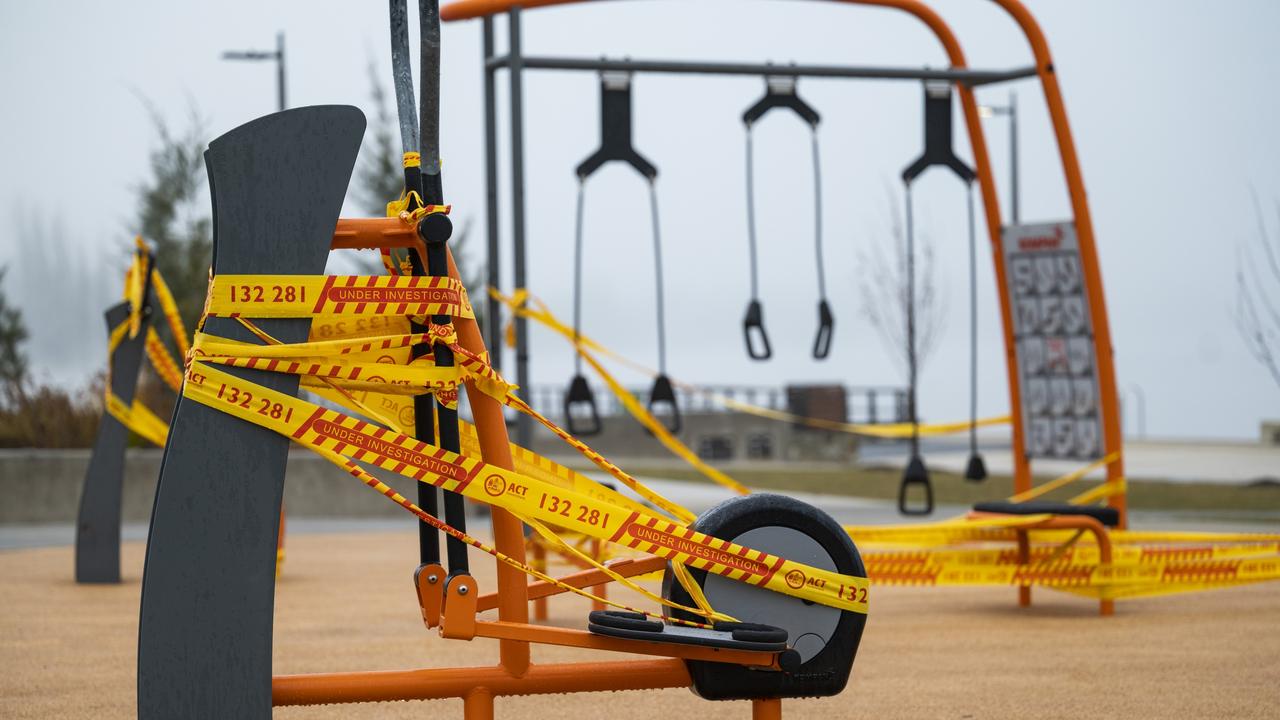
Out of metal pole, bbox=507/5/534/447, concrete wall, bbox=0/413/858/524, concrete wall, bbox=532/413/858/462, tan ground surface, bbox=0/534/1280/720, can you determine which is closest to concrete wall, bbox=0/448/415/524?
concrete wall, bbox=0/413/858/524

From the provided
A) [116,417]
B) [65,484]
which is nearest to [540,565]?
[116,417]

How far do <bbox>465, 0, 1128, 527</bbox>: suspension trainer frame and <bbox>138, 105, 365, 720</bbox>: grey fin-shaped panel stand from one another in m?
4.76

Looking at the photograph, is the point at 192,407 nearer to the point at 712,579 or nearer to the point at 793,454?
the point at 712,579

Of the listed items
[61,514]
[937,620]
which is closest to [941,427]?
[937,620]

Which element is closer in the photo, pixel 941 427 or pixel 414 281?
pixel 414 281

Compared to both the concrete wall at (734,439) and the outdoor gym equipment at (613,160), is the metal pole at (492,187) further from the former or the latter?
the concrete wall at (734,439)

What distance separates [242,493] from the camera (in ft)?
10.4

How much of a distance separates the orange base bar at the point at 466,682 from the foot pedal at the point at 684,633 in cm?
11

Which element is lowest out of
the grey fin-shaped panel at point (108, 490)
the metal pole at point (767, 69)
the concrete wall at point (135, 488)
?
the concrete wall at point (135, 488)

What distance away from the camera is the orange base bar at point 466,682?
3.26 metres

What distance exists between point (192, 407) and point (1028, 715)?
3085mm

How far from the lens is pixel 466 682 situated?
3.33 meters

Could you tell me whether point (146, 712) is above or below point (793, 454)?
above

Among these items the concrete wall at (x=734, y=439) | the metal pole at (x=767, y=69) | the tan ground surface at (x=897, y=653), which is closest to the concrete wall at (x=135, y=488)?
the tan ground surface at (x=897, y=653)
